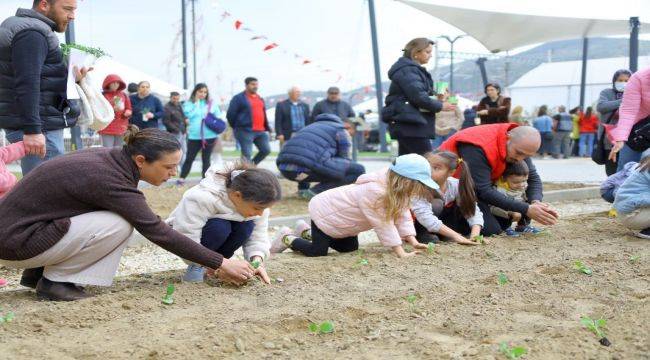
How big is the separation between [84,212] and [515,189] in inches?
136

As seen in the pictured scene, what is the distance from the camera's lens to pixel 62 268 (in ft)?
11.2

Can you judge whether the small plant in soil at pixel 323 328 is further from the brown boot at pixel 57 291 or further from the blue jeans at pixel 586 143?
the blue jeans at pixel 586 143

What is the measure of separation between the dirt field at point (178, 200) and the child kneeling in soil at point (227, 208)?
10.2ft

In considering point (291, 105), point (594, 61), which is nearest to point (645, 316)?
point (291, 105)

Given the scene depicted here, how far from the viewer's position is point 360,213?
4711mm

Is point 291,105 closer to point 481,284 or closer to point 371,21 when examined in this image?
point 481,284

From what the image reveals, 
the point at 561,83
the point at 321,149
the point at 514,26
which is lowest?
the point at 321,149

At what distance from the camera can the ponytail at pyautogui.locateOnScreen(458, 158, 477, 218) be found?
5154 mm

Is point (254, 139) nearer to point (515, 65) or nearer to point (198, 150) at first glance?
point (198, 150)

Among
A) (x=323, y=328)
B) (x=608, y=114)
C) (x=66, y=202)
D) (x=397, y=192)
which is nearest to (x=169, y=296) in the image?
(x=66, y=202)

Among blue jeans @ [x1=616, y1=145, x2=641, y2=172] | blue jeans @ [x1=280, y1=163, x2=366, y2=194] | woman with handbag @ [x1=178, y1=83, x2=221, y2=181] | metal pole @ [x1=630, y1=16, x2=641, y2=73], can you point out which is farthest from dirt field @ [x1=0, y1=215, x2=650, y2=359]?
metal pole @ [x1=630, y1=16, x2=641, y2=73]

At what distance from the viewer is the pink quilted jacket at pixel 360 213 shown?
456cm

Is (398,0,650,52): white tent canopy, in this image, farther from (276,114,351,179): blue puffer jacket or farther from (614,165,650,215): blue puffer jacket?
(614,165,650,215): blue puffer jacket

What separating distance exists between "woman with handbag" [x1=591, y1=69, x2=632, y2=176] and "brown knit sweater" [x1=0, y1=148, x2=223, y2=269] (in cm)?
524
